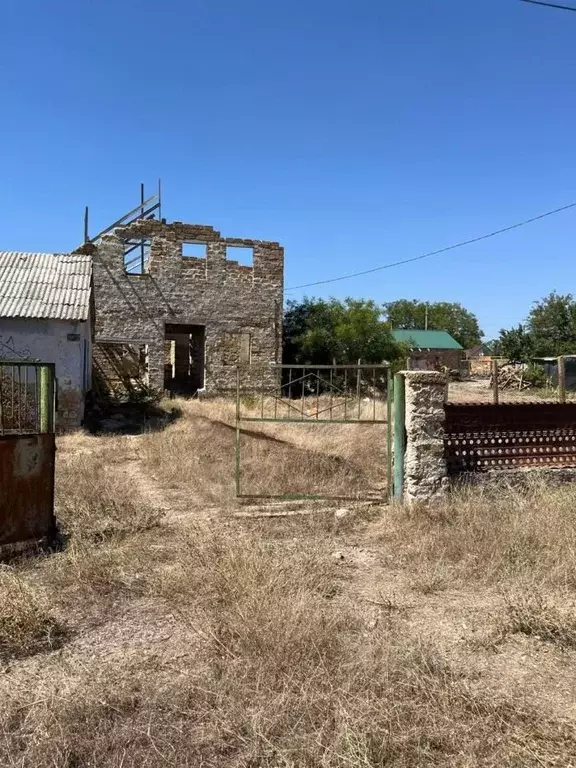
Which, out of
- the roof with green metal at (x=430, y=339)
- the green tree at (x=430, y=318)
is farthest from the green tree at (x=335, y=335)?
the green tree at (x=430, y=318)

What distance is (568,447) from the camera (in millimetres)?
7805

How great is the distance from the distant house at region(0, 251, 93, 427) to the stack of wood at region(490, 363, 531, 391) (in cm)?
2128

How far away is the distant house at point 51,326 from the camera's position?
45.9 feet

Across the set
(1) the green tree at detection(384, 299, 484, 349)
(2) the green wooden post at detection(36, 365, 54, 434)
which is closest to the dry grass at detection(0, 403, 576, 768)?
(2) the green wooden post at detection(36, 365, 54, 434)

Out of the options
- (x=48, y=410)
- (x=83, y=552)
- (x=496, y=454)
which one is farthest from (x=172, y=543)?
(x=496, y=454)

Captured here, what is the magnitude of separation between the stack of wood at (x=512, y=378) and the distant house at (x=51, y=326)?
69.8 ft

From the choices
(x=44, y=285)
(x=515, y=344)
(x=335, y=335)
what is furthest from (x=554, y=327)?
(x=44, y=285)

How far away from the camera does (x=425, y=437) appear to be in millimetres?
7141

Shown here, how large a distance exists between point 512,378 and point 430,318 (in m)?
45.7

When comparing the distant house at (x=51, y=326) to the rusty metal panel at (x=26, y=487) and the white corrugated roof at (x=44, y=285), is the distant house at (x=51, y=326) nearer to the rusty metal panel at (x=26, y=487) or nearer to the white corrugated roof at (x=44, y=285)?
the white corrugated roof at (x=44, y=285)

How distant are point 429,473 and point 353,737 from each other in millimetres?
4621

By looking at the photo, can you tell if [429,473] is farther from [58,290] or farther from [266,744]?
[58,290]

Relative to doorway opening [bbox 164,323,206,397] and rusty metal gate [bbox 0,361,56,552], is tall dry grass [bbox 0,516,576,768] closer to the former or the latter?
rusty metal gate [bbox 0,361,56,552]

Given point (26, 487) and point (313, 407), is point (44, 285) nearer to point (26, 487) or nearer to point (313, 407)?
point (313, 407)
